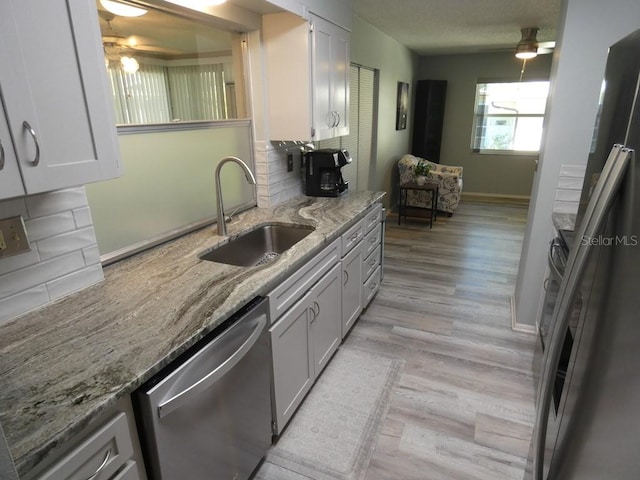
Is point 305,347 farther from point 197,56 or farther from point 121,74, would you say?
point 197,56

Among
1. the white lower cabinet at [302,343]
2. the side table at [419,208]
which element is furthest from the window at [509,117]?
the white lower cabinet at [302,343]

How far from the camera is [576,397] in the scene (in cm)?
79

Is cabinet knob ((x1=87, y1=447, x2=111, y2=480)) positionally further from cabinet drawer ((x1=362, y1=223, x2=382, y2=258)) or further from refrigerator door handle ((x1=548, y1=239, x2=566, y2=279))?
cabinet drawer ((x1=362, y1=223, x2=382, y2=258))

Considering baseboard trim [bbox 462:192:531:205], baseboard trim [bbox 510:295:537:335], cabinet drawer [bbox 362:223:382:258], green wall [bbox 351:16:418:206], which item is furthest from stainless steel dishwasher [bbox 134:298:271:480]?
baseboard trim [bbox 462:192:531:205]

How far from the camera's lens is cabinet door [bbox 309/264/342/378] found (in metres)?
2.15

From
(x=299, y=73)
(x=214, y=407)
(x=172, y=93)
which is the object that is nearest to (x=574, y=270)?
(x=214, y=407)

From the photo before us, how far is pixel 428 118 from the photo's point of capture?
23.2 feet

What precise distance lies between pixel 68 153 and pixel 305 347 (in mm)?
1395

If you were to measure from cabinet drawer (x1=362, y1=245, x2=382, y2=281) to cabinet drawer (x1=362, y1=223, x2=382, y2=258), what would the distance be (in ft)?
0.14

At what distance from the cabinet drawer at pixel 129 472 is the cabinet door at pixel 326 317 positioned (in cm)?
111

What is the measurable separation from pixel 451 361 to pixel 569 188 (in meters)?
1.34

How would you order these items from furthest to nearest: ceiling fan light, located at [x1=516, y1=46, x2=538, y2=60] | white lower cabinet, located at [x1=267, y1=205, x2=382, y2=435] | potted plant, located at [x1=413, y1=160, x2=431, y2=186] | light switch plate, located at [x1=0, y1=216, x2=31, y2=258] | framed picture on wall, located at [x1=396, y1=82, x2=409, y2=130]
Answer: framed picture on wall, located at [x1=396, y1=82, x2=409, y2=130] < potted plant, located at [x1=413, y1=160, x2=431, y2=186] < ceiling fan light, located at [x1=516, y1=46, x2=538, y2=60] < white lower cabinet, located at [x1=267, y1=205, x2=382, y2=435] < light switch plate, located at [x1=0, y1=216, x2=31, y2=258]

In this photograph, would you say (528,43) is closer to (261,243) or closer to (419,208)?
(419,208)

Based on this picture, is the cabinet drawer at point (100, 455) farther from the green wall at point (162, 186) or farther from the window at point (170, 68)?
the window at point (170, 68)
